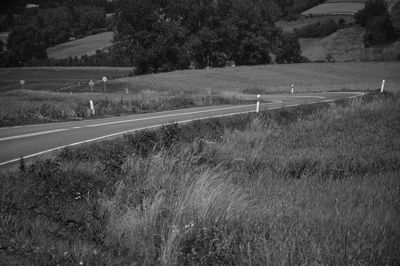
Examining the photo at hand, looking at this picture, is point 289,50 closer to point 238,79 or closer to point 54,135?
point 238,79

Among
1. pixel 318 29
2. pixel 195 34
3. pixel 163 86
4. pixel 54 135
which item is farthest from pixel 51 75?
pixel 318 29

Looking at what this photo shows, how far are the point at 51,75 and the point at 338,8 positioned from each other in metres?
92.9

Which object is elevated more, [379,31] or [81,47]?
[379,31]

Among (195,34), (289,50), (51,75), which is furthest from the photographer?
(289,50)

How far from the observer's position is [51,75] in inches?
3034

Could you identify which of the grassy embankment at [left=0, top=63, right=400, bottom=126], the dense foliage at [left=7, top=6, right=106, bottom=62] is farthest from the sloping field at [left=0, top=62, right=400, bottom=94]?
the dense foliage at [left=7, top=6, right=106, bottom=62]

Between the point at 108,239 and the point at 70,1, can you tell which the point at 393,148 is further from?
the point at 70,1

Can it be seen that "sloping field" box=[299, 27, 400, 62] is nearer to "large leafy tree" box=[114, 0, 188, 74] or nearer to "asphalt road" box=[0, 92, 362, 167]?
"large leafy tree" box=[114, 0, 188, 74]

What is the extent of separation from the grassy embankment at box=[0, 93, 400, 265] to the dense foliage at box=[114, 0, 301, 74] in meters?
50.7

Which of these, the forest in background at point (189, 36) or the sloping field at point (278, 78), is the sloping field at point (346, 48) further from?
the sloping field at point (278, 78)

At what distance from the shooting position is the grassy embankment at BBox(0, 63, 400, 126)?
66.9 feet

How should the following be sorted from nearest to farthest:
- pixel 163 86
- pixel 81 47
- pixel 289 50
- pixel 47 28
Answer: pixel 163 86 < pixel 289 50 < pixel 81 47 < pixel 47 28

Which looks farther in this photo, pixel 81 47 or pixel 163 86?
pixel 81 47

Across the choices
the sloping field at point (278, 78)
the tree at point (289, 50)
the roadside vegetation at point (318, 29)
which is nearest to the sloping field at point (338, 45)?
the roadside vegetation at point (318, 29)
